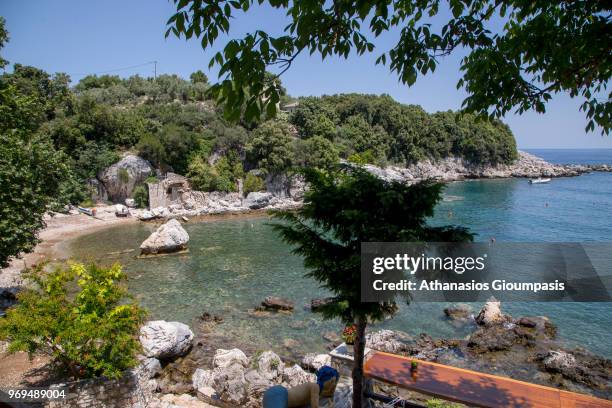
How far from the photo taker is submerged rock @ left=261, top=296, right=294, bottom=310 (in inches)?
731

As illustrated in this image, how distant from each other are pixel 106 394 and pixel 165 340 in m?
4.22

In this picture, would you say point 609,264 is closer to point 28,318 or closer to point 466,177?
point 28,318

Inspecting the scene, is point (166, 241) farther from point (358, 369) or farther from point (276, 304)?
A: point (358, 369)

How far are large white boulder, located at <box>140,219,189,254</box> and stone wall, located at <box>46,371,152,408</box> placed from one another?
18467 mm

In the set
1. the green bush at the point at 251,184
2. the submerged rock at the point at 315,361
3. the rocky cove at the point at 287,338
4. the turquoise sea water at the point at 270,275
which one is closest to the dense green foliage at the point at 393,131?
the green bush at the point at 251,184


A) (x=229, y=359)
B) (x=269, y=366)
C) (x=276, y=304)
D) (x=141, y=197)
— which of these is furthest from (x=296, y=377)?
(x=141, y=197)

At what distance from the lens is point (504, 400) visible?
26.1 ft

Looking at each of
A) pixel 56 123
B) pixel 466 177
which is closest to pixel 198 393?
pixel 56 123

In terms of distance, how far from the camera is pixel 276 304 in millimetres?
18656

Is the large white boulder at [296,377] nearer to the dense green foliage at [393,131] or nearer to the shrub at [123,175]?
the shrub at [123,175]

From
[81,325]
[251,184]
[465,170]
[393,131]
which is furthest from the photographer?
[465,170]

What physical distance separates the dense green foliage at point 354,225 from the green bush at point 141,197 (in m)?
39.9

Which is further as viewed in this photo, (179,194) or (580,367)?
(179,194)

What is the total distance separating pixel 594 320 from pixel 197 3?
70.4 feet
